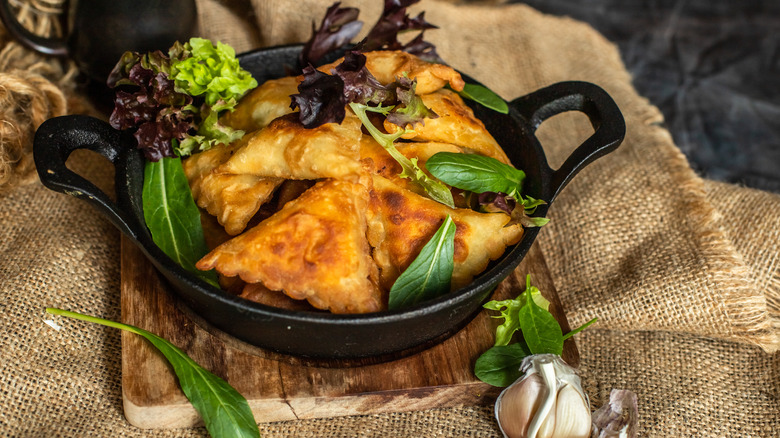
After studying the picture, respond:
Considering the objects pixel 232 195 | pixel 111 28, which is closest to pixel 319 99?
pixel 232 195

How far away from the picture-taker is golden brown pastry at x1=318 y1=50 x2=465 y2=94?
8.24 feet

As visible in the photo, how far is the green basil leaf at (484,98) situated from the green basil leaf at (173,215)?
1.11 m

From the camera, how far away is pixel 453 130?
8.20 ft

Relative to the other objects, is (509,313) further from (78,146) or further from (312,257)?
(78,146)

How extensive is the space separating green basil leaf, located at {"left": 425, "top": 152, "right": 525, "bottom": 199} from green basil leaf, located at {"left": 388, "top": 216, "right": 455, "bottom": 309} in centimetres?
16

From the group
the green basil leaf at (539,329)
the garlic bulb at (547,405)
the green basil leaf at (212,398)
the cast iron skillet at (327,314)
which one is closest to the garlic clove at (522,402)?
the garlic bulb at (547,405)

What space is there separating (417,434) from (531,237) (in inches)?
30.8

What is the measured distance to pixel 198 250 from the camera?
7.80ft

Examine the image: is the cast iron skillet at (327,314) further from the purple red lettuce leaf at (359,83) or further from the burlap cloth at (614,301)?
the purple red lettuce leaf at (359,83)

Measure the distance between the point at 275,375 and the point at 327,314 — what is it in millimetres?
430

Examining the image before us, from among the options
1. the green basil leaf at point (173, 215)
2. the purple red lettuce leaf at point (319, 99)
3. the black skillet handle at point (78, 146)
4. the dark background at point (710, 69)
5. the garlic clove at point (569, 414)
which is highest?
the purple red lettuce leaf at point (319, 99)

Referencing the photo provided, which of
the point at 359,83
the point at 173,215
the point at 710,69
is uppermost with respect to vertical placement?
the point at 359,83

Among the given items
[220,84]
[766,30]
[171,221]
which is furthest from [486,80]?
[766,30]

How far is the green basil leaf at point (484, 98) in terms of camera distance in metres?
2.72
